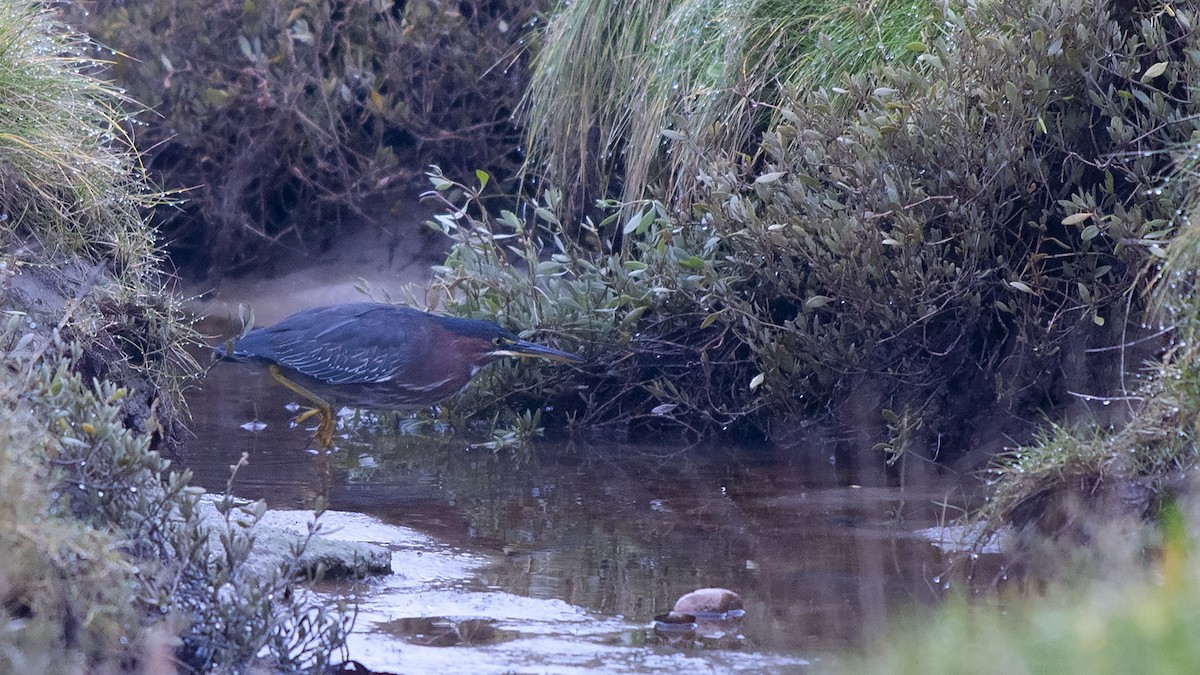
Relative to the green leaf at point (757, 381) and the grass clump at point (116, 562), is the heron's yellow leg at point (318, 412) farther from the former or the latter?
the grass clump at point (116, 562)

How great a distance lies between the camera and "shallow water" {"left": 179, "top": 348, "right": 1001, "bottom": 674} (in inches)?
133

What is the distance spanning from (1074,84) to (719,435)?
7.13 ft

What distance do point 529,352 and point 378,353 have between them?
695mm

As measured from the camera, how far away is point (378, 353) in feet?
19.8

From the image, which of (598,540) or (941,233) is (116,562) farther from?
(941,233)

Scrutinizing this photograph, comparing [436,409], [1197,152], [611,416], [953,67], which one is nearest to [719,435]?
[611,416]

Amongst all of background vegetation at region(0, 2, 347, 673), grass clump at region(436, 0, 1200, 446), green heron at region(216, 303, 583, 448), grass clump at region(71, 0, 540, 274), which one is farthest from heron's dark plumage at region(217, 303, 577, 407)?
grass clump at region(71, 0, 540, 274)

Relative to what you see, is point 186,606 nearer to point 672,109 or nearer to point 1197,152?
point 1197,152

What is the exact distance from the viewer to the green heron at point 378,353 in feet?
19.7

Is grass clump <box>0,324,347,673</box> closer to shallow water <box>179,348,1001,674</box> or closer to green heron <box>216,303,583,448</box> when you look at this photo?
shallow water <box>179,348,1001,674</box>

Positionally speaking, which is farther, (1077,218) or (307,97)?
(307,97)

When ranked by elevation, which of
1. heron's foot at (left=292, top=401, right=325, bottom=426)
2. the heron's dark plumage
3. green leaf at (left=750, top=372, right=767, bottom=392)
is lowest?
heron's foot at (left=292, top=401, right=325, bottom=426)

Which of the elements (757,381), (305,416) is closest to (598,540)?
(757,381)

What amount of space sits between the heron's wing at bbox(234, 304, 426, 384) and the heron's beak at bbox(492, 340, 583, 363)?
0.41 meters
